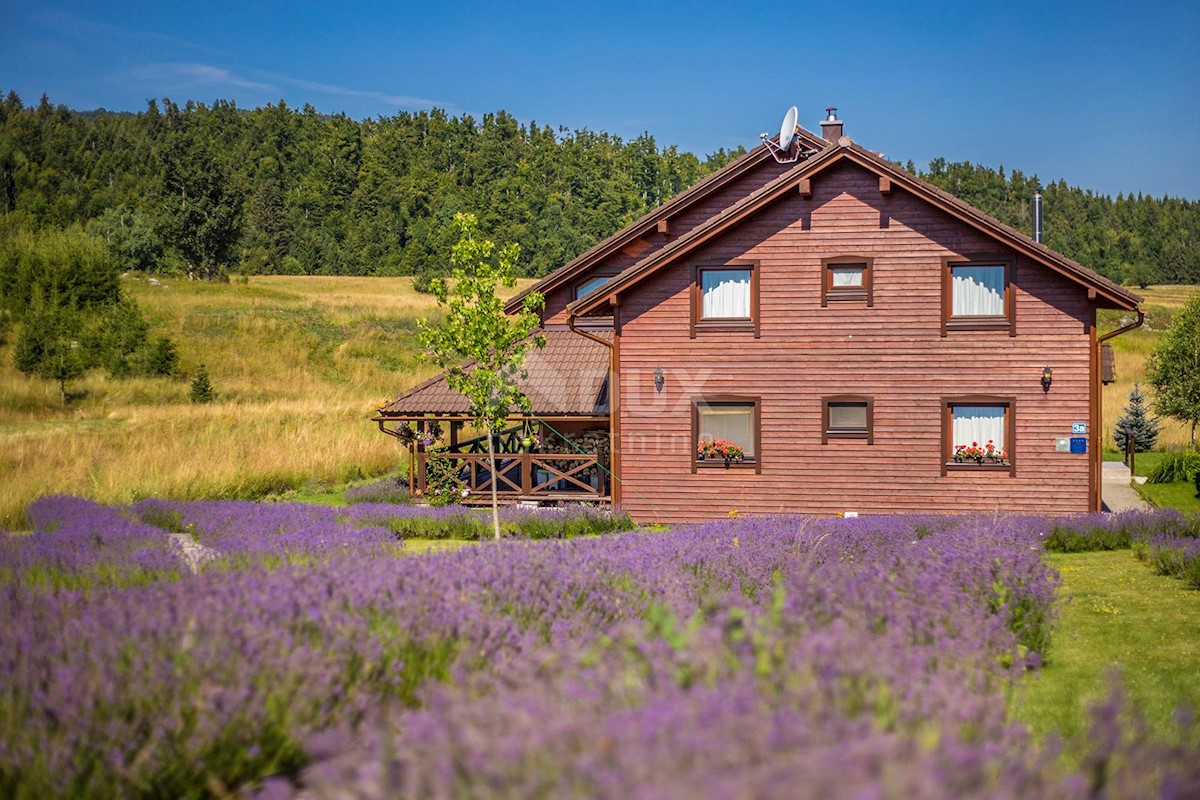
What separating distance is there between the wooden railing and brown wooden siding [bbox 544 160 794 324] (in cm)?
388

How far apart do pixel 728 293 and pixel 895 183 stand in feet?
11.8

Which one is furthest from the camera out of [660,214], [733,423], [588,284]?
[588,284]

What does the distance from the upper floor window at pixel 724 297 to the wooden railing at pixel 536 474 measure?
3.61 m

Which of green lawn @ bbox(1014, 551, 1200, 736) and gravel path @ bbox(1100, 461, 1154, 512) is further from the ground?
gravel path @ bbox(1100, 461, 1154, 512)

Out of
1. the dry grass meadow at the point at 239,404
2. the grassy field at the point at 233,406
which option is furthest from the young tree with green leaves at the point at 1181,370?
the grassy field at the point at 233,406

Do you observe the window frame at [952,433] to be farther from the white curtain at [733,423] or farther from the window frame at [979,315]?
the white curtain at [733,423]

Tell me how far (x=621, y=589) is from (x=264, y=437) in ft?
71.4

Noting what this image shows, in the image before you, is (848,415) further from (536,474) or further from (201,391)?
(201,391)

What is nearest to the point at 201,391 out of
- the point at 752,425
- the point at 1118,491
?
the point at 752,425

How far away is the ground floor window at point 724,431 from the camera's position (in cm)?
2027

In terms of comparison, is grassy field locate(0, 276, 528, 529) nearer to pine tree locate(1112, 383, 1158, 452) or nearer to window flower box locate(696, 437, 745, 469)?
window flower box locate(696, 437, 745, 469)

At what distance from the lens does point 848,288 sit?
2000 cm

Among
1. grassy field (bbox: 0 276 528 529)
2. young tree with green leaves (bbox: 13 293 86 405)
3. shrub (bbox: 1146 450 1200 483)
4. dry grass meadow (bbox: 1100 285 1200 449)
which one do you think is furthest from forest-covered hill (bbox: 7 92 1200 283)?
shrub (bbox: 1146 450 1200 483)

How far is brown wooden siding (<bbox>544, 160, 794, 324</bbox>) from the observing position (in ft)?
79.8
